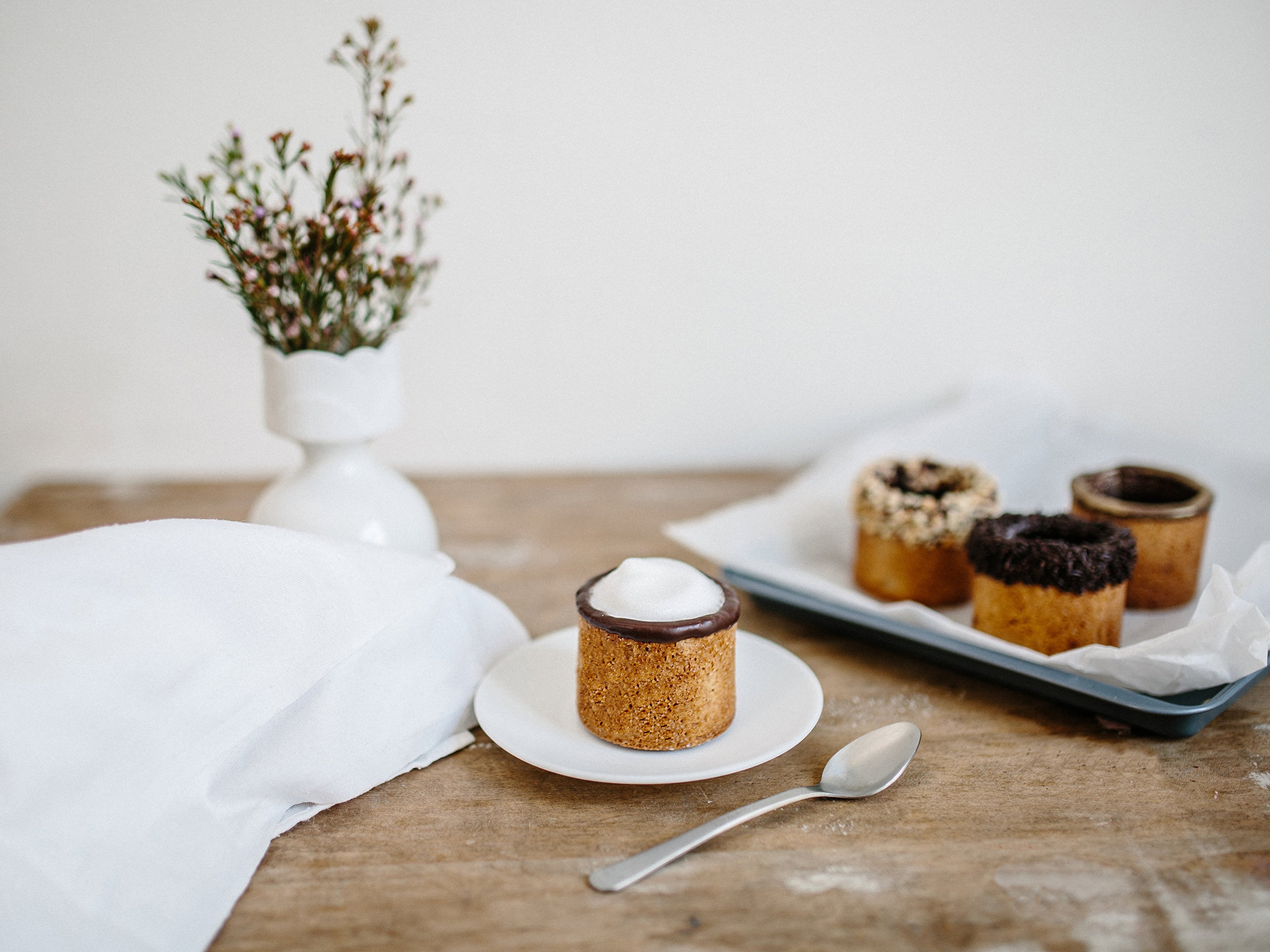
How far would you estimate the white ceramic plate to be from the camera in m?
0.61

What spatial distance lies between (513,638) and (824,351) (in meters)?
0.75

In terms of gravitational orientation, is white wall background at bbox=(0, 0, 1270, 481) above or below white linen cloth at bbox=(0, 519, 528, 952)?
above

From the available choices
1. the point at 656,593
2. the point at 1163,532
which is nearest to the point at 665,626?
the point at 656,593

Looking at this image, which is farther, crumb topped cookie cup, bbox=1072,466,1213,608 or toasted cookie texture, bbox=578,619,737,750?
crumb topped cookie cup, bbox=1072,466,1213,608

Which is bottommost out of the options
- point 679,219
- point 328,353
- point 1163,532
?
point 1163,532

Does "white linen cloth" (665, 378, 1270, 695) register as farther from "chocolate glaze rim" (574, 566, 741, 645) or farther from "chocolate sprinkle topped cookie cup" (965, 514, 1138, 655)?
"chocolate glaze rim" (574, 566, 741, 645)

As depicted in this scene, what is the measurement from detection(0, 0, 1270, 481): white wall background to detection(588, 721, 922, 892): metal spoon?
2.48ft

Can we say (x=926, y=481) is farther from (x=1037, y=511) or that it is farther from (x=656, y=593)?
(x=656, y=593)

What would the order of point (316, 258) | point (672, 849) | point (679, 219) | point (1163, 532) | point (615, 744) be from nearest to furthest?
1. point (672, 849)
2. point (615, 744)
3. point (316, 258)
4. point (1163, 532)
5. point (679, 219)

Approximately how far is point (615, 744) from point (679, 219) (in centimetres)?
83

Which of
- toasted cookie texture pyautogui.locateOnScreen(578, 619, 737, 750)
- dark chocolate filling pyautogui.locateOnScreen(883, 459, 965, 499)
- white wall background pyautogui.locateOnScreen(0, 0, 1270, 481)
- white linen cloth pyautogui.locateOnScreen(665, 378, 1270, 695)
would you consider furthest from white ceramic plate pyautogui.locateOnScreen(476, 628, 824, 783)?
white wall background pyautogui.locateOnScreen(0, 0, 1270, 481)

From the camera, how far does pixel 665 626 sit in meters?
0.62

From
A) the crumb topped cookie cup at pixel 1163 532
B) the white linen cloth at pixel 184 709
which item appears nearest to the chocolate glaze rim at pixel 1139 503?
the crumb topped cookie cup at pixel 1163 532

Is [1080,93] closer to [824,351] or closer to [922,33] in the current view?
[922,33]
